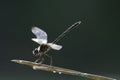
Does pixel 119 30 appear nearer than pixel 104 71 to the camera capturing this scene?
No

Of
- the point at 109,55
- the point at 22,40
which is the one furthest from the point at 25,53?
the point at 109,55

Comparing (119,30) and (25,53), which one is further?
(119,30)

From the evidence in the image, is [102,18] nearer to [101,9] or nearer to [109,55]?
[101,9]

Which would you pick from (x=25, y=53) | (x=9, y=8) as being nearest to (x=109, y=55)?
(x=25, y=53)

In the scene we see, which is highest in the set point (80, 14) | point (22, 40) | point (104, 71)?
point (80, 14)

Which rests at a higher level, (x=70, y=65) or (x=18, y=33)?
(x=18, y=33)

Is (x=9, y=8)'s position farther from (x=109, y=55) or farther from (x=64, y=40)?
(x=109, y=55)
